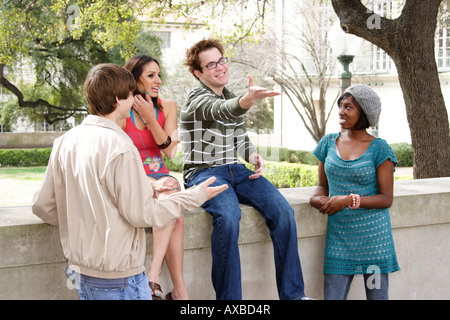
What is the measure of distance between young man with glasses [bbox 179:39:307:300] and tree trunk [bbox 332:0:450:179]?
10.2 ft

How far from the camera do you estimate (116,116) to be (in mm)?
2328

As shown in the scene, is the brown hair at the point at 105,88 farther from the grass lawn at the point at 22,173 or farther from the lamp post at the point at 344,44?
the grass lawn at the point at 22,173

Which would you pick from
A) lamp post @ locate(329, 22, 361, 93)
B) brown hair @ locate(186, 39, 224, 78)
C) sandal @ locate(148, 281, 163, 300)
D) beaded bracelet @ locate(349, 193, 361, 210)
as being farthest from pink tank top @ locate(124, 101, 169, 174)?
lamp post @ locate(329, 22, 361, 93)

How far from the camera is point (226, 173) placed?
134 inches

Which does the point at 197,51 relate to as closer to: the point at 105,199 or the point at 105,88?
the point at 105,88

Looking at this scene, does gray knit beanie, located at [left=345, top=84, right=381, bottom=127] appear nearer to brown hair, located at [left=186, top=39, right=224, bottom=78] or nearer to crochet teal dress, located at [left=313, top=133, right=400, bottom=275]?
crochet teal dress, located at [left=313, top=133, right=400, bottom=275]

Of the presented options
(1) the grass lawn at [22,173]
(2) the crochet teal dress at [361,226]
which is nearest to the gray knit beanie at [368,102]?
(2) the crochet teal dress at [361,226]

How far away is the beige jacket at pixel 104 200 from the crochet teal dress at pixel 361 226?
4.45 feet

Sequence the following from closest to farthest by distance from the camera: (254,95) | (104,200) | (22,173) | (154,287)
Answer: (104,200) → (254,95) → (154,287) → (22,173)

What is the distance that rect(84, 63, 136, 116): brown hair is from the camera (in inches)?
89.6

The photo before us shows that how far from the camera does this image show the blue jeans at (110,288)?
223 cm

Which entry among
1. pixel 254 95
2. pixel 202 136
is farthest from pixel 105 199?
pixel 202 136

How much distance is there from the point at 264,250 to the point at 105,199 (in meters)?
1.53
